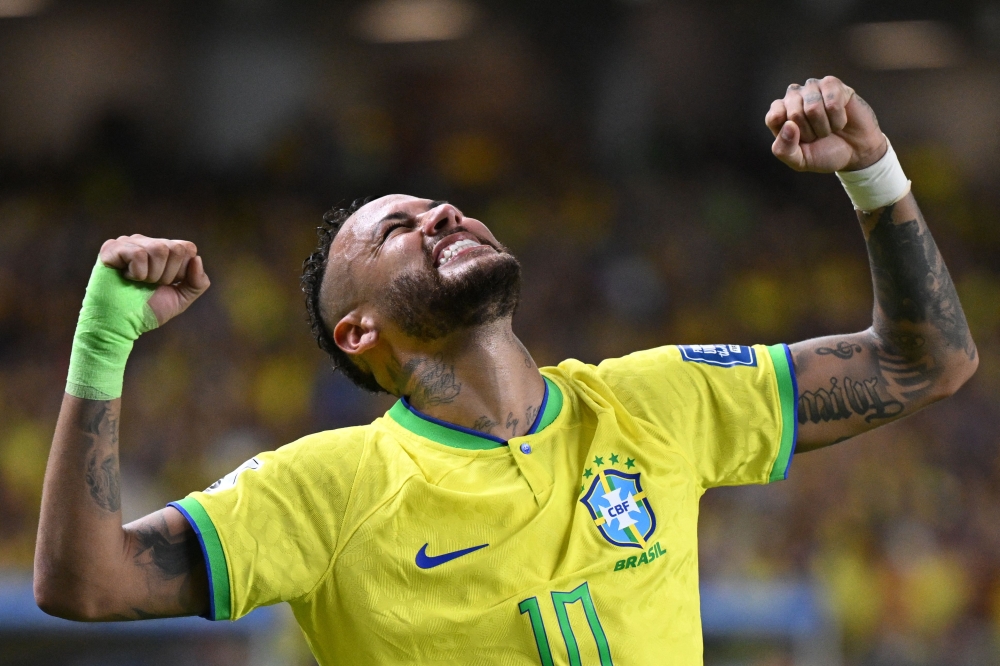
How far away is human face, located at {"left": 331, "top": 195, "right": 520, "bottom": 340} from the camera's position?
2279 millimetres

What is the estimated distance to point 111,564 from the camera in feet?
6.03

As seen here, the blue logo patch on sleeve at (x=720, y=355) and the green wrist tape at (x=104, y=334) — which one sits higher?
the green wrist tape at (x=104, y=334)

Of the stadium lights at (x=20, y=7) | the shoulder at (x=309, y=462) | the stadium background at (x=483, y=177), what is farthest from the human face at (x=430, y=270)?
the stadium lights at (x=20, y=7)

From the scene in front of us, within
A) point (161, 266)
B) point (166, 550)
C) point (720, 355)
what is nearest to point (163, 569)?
point (166, 550)

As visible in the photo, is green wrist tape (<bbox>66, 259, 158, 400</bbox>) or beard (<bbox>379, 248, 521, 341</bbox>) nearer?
green wrist tape (<bbox>66, 259, 158, 400</bbox>)

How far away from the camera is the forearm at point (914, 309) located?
2355 mm

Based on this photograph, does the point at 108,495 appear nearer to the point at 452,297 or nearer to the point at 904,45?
the point at 452,297

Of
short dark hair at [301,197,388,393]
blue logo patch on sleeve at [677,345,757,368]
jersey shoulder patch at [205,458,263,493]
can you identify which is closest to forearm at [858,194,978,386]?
blue logo patch on sleeve at [677,345,757,368]

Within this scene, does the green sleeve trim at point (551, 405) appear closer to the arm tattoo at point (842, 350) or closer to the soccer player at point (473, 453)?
the soccer player at point (473, 453)

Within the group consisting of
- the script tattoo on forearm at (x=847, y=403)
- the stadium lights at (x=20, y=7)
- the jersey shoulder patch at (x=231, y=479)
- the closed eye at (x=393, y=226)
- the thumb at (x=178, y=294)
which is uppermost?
the stadium lights at (x=20, y=7)

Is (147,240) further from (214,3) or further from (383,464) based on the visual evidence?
(214,3)

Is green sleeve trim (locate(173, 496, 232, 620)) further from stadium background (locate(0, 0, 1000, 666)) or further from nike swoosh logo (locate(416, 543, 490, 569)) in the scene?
stadium background (locate(0, 0, 1000, 666))

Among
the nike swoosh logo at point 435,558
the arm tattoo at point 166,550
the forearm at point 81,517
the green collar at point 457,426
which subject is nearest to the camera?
the forearm at point 81,517

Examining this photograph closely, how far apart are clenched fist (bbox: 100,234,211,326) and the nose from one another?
573 mm
